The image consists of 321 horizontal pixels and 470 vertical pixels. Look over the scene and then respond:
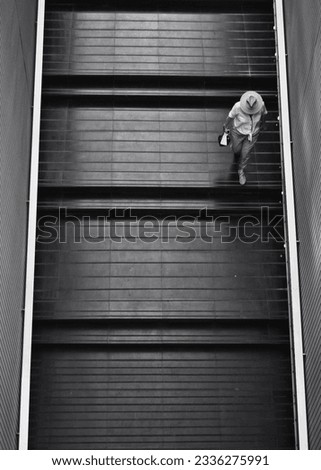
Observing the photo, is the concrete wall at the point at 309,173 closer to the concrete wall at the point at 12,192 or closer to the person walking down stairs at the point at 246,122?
the person walking down stairs at the point at 246,122

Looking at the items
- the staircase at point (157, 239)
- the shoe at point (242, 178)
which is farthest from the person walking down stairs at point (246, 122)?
the staircase at point (157, 239)

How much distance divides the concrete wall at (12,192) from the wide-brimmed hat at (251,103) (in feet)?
10.2

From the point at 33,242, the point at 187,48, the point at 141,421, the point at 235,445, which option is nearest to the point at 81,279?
the point at 33,242

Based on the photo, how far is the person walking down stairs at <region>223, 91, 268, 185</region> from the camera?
1453 centimetres

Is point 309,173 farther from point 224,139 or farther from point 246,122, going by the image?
point 224,139

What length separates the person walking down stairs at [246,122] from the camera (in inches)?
572

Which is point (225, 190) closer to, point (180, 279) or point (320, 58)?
point (180, 279)

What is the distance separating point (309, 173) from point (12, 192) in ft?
13.0

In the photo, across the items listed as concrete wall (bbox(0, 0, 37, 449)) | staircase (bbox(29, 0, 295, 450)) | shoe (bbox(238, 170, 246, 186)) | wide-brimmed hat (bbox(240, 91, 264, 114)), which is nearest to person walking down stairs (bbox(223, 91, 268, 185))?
wide-brimmed hat (bbox(240, 91, 264, 114))

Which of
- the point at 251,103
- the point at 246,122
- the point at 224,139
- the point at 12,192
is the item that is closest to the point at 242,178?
the point at 224,139

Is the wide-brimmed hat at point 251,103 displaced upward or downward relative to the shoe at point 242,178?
upward

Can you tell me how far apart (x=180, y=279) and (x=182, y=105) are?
2.88 m

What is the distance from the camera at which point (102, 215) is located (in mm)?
15180

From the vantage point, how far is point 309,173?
14.0 metres
